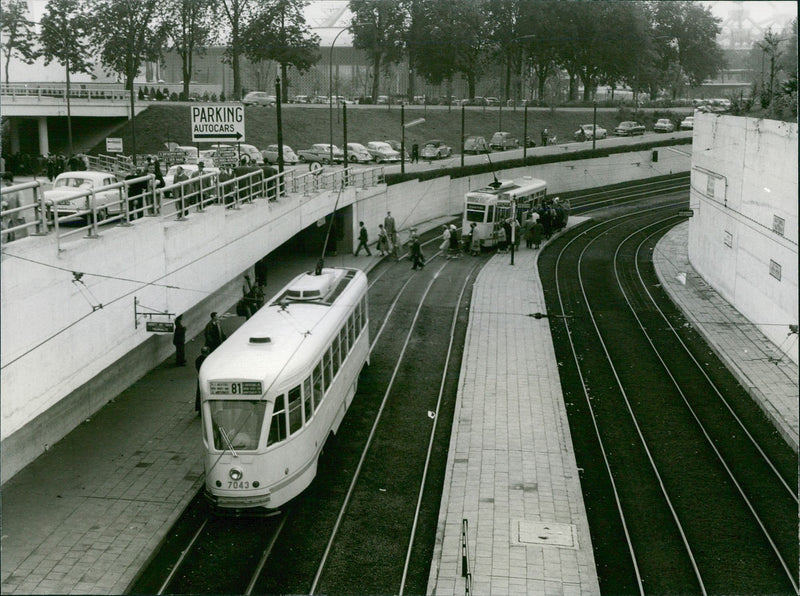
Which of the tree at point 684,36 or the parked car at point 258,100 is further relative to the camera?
the tree at point 684,36

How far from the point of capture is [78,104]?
5278cm

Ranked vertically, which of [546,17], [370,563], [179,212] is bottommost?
[370,563]

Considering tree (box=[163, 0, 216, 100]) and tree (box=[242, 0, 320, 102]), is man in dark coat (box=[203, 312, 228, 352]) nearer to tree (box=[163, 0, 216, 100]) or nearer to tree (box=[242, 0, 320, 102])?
tree (box=[163, 0, 216, 100])

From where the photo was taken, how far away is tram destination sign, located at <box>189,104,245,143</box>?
24.3 meters

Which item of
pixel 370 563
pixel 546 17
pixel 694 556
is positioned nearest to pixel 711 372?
pixel 694 556

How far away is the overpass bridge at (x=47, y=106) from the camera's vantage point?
4847 cm

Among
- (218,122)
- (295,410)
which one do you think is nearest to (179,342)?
(218,122)

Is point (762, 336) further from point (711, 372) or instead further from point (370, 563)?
point (370, 563)

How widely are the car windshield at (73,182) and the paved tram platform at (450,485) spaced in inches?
198

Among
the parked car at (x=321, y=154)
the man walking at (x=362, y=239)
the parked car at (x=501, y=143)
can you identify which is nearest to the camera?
the man walking at (x=362, y=239)

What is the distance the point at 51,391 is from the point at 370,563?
5107 mm

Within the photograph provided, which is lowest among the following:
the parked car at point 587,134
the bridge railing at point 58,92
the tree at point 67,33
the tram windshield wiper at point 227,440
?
the tram windshield wiper at point 227,440

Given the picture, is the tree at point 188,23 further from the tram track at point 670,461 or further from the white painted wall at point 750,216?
the tram track at point 670,461

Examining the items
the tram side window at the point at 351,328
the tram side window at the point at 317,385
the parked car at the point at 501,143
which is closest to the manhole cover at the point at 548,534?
the tram side window at the point at 317,385
